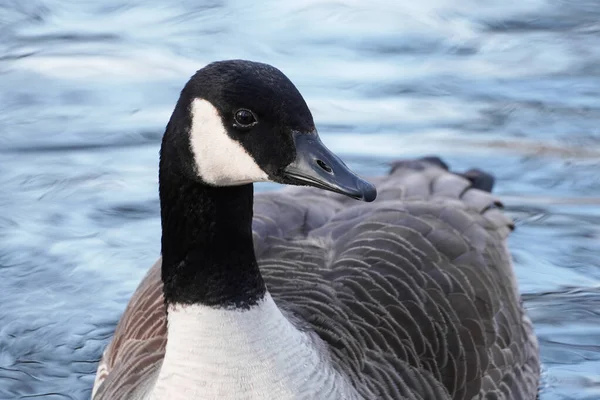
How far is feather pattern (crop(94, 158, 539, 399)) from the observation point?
5.66 m

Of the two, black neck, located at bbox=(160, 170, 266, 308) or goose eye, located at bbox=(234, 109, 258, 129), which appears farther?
black neck, located at bbox=(160, 170, 266, 308)

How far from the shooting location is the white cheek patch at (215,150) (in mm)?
4699

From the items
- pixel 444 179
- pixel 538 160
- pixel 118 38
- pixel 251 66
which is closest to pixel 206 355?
pixel 251 66

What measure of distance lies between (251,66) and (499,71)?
22.9ft

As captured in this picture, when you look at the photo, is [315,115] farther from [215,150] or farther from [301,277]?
[215,150]

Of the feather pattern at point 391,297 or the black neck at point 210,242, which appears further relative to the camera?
the feather pattern at point 391,297

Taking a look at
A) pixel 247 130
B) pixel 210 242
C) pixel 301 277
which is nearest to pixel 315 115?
pixel 301 277

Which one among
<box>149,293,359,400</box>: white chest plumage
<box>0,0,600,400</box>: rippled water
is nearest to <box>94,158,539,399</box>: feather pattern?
<box>149,293,359,400</box>: white chest plumage

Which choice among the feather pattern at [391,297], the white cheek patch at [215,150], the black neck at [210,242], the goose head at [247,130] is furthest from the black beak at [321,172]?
the feather pattern at [391,297]

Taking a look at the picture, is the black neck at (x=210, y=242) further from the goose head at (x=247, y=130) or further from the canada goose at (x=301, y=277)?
the goose head at (x=247, y=130)

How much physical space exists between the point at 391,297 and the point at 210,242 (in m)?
1.36

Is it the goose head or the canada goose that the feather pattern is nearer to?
the canada goose

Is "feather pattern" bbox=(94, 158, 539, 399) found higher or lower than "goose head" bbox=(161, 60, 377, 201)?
lower

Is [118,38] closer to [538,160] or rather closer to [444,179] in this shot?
[538,160]
